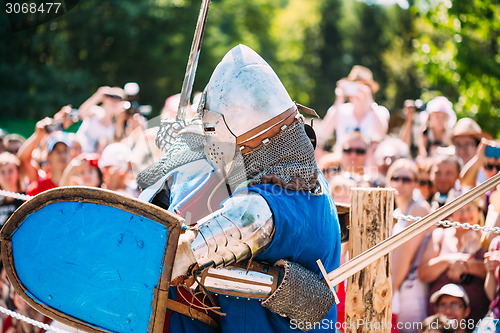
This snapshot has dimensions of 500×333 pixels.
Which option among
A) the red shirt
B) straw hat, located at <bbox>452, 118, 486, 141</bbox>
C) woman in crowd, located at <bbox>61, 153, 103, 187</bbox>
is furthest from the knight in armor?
straw hat, located at <bbox>452, 118, 486, 141</bbox>

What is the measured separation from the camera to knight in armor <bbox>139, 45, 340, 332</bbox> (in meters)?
2.05

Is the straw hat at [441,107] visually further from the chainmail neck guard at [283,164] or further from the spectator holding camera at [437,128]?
the chainmail neck guard at [283,164]

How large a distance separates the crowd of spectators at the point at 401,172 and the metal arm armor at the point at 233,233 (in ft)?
5.95

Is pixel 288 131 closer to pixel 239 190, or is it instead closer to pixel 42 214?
pixel 239 190

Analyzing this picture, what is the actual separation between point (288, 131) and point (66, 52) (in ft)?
55.4

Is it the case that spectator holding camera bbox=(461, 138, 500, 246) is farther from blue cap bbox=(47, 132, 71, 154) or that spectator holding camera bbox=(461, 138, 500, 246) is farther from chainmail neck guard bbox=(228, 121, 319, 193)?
blue cap bbox=(47, 132, 71, 154)

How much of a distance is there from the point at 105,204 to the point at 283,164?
0.65 m

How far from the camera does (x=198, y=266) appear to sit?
203 centimetres

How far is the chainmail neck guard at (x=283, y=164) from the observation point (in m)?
2.24

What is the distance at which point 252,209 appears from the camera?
6.78 feet

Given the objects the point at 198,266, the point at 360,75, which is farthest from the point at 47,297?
the point at 360,75

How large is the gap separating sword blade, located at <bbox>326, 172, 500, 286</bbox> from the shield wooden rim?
61 cm

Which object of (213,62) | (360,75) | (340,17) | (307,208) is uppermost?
(340,17)

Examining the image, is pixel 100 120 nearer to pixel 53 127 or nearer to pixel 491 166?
pixel 53 127
